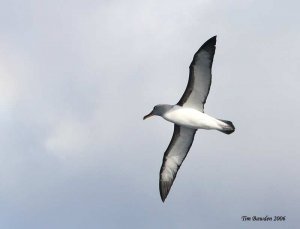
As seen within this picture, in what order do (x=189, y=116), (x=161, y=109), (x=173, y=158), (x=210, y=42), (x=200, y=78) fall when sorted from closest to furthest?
(x=210, y=42) → (x=200, y=78) → (x=189, y=116) → (x=161, y=109) → (x=173, y=158)

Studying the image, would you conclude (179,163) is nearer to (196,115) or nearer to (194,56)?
(196,115)

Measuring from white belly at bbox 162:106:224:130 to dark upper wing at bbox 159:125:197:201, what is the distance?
66.1 inches

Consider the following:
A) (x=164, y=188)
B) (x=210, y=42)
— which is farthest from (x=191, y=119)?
A: (x=164, y=188)

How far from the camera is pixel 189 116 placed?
33000 millimetres

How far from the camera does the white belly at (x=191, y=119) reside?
32.7 m

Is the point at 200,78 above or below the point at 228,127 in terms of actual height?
above

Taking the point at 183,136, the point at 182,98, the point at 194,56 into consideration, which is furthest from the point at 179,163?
the point at 194,56

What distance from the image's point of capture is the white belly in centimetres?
3266

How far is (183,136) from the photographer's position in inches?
1373

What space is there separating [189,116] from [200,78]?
1.89 m

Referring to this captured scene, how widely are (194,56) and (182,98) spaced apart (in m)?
2.43

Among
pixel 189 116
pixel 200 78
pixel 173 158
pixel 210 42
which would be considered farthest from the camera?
pixel 173 158

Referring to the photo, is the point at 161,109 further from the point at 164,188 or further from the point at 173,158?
the point at 164,188

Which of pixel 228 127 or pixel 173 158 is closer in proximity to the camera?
pixel 228 127
